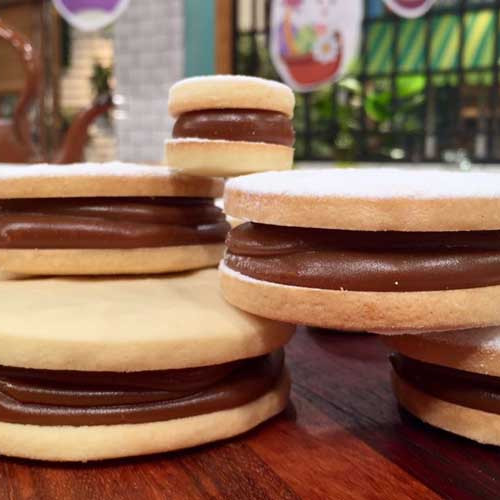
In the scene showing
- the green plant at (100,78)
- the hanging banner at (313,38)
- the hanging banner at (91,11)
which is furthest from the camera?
the green plant at (100,78)

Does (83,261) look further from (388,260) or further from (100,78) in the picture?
(100,78)

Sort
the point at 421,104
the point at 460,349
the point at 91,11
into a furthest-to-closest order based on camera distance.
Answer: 1. the point at 421,104
2. the point at 91,11
3. the point at 460,349

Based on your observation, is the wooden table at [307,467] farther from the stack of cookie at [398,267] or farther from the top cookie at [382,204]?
the top cookie at [382,204]

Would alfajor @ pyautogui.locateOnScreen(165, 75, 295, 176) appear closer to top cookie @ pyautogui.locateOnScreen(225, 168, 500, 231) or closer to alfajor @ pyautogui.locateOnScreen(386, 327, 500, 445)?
top cookie @ pyautogui.locateOnScreen(225, 168, 500, 231)

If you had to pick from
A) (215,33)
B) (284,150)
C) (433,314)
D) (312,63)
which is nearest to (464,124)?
(312,63)

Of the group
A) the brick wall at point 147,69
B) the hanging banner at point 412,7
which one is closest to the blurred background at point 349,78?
the brick wall at point 147,69

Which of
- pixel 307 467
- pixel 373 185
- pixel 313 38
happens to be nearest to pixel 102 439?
pixel 307 467
